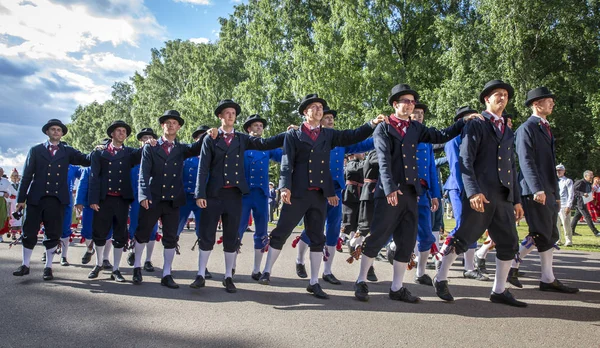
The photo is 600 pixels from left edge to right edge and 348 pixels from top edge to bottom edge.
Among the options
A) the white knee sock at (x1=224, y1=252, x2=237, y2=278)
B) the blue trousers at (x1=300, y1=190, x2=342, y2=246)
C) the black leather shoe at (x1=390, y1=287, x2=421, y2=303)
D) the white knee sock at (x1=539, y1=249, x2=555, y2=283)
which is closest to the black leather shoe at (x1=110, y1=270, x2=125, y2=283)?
the white knee sock at (x1=224, y1=252, x2=237, y2=278)

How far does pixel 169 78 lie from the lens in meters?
49.1

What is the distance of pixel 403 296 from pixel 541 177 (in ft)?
8.06

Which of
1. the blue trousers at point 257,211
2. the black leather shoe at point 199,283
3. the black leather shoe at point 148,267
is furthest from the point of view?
the black leather shoe at point 148,267

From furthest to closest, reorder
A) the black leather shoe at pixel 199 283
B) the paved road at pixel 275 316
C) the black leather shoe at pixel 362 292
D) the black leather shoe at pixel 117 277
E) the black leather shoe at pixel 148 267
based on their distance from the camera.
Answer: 1. the black leather shoe at pixel 148 267
2. the black leather shoe at pixel 117 277
3. the black leather shoe at pixel 199 283
4. the black leather shoe at pixel 362 292
5. the paved road at pixel 275 316

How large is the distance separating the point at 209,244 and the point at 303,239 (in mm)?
1533

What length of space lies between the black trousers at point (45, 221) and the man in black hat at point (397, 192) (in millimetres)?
4765

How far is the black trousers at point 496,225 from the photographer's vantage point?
5.57m

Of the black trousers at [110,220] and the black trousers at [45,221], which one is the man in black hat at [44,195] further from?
the black trousers at [110,220]

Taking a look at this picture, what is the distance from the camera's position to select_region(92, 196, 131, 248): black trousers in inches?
283

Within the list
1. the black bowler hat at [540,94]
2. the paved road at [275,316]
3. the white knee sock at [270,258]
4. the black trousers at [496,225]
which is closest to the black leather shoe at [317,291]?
the paved road at [275,316]

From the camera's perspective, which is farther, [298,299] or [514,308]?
[298,299]

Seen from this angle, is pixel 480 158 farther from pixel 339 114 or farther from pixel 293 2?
pixel 293 2

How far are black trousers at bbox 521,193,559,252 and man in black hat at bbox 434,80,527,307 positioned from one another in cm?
70

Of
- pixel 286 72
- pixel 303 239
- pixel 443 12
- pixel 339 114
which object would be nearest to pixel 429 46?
pixel 443 12
